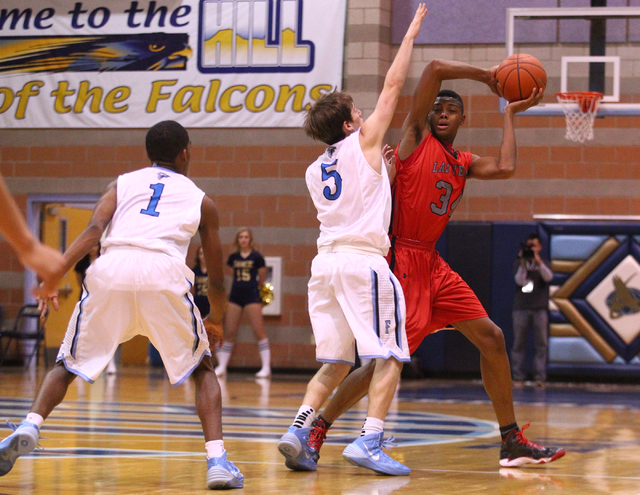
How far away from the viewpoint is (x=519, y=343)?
37.7 ft

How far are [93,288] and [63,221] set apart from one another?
11.1 metres

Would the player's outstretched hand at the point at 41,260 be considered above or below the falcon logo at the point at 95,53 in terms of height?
below

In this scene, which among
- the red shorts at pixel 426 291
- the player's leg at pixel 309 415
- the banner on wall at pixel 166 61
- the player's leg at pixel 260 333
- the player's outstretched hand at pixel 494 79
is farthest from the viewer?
the banner on wall at pixel 166 61

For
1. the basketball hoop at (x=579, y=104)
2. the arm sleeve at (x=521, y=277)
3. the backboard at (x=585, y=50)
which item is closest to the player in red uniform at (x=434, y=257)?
the basketball hoop at (x=579, y=104)

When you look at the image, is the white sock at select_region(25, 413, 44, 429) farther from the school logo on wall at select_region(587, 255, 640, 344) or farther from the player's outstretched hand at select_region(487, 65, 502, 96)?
the school logo on wall at select_region(587, 255, 640, 344)

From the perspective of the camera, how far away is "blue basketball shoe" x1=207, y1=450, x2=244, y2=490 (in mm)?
3766

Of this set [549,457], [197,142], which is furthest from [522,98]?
[197,142]

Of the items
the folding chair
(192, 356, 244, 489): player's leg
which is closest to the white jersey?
(192, 356, 244, 489): player's leg

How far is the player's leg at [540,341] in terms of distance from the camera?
11461mm

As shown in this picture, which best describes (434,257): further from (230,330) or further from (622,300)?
(622,300)

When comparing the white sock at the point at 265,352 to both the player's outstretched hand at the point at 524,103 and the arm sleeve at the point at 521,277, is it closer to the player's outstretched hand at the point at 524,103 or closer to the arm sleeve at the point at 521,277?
the arm sleeve at the point at 521,277

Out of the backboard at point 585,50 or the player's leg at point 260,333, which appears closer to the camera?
the backboard at point 585,50

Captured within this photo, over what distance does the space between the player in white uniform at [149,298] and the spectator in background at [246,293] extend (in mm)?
7682

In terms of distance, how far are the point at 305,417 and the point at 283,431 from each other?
175cm
